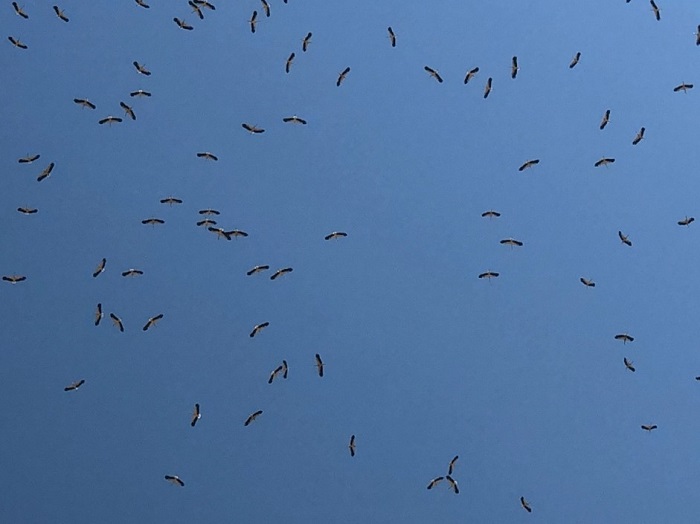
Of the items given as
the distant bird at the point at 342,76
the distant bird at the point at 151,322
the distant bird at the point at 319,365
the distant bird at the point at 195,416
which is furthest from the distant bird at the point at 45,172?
the distant bird at the point at 319,365

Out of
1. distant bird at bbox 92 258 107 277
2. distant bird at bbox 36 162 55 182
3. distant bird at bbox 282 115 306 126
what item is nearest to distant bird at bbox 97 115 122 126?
distant bird at bbox 36 162 55 182

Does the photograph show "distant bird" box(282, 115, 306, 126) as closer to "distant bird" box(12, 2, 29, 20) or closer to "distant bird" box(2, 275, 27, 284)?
"distant bird" box(12, 2, 29, 20)

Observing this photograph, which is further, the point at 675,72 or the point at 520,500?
the point at 675,72

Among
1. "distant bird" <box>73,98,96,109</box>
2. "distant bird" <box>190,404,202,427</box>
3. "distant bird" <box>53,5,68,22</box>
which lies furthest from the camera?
"distant bird" <box>53,5,68,22</box>

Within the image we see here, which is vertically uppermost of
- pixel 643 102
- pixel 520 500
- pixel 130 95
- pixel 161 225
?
pixel 643 102

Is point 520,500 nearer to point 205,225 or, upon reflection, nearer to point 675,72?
point 205,225

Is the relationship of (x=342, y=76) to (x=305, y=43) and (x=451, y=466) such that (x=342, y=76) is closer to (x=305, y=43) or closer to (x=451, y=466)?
(x=305, y=43)

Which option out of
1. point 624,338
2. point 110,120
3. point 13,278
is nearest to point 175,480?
point 13,278

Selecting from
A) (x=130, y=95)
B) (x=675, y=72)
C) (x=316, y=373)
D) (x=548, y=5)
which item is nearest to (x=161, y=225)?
(x=130, y=95)
